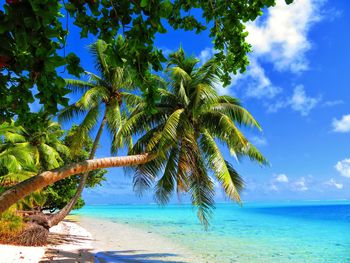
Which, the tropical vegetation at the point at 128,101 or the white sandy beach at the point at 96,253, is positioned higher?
the tropical vegetation at the point at 128,101

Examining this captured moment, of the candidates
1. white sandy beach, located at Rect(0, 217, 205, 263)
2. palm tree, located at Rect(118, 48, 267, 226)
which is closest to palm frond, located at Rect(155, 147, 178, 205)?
palm tree, located at Rect(118, 48, 267, 226)

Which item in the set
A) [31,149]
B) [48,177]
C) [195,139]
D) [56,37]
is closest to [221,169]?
[195,139]

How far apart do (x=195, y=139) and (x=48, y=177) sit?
641 cm

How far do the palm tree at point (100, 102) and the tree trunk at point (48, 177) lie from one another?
270 inches

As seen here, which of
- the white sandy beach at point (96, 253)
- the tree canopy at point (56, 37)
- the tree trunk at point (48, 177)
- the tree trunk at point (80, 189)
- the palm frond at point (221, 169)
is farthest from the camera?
the tree trunk at point (80, 189)

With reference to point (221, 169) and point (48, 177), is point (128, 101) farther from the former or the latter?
point (48, 177)

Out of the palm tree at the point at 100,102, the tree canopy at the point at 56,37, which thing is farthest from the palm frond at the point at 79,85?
the tree canopy at the point at 56,37

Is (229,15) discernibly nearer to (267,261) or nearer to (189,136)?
(189,136)

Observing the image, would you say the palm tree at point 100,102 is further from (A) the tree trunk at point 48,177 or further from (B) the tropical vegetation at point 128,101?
(A) the tree trunk at point 48,177

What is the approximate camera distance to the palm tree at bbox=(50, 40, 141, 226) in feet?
50.4

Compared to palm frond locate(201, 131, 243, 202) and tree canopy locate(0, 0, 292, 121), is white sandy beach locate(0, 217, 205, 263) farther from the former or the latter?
tree canopy locate(0, 0, 292, 121)

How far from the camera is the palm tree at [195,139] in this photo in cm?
1122

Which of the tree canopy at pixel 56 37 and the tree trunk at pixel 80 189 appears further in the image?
the tree trunk at pixel 80 189

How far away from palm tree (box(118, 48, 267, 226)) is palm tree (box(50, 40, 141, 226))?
11.5ft
